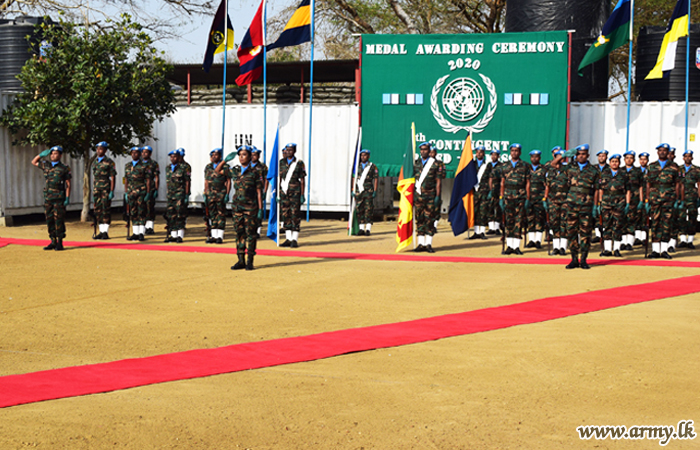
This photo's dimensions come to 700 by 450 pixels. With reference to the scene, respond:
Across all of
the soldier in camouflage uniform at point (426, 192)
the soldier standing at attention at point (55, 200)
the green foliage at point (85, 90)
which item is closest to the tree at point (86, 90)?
the green foliage at point (85, 90)

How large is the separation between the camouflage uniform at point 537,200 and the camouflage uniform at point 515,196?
30cm

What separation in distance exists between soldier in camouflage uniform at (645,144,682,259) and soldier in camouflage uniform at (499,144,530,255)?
2.21 m

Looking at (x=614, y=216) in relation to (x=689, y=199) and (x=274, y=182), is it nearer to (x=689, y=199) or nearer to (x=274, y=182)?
(x=689, y=199)

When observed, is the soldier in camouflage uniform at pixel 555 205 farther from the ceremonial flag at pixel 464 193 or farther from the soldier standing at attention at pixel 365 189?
the soldier standing at attention at pixel 365 189

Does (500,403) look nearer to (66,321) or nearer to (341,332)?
(341,332)

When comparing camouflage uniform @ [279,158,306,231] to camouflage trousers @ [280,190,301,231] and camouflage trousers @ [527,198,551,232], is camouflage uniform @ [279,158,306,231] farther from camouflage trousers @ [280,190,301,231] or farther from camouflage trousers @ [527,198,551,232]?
camouflage trousers @ [527,198,551,232]

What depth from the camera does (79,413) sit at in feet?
16.0

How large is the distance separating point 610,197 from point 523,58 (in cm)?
591

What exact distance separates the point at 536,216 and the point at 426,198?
7.69 feet

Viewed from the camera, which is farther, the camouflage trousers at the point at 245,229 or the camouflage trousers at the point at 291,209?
the camouflage trousers at the point at 291,209

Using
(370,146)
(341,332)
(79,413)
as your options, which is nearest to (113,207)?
(370,146)

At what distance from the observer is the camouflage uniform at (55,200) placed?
13328 mm

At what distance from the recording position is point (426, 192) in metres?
13.7

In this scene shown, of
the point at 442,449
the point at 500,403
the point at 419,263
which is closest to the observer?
the point at 442,449
